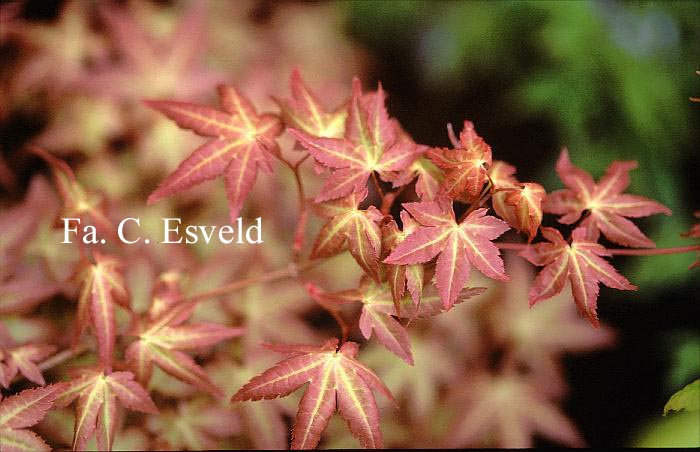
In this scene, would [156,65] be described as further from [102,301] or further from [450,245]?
[450,245]

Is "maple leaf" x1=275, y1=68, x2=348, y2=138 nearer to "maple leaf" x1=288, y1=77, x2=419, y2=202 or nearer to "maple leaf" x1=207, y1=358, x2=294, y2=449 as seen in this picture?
"maple leaf" x1=288, y1=77, x2=419, y2=202

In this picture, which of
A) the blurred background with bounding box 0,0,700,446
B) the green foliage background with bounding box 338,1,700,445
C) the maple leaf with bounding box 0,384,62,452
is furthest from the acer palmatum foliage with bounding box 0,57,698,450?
the green foliage background with bounding box 338,1,700,445

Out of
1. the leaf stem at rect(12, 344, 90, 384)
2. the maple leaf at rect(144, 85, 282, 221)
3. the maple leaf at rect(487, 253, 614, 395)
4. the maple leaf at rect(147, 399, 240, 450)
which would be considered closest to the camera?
the maple leaf at rect(144, 85, 282, 221)

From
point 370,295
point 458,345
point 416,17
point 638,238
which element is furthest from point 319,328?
point 416,17

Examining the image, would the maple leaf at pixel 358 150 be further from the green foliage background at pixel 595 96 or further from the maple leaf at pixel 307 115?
the green foliage background at pixel 595 96

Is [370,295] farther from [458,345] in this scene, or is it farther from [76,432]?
[458,345]

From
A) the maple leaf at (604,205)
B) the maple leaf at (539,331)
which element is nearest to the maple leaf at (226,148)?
the maple leaf at (604,205)

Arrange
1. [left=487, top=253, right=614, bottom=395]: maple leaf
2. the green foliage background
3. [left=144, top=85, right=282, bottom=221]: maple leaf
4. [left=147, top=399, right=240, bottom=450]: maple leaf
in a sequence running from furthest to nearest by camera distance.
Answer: the green foliage background < [left=487, top=253, right=614, bottom=395]: maple leaf < [left=147, top=399, right=240, bottom=450]: maple leaf < [left=144, top=85, right=282, bottom=221]: maple leaf

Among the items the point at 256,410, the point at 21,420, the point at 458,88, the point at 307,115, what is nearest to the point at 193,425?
the point at 256,410
